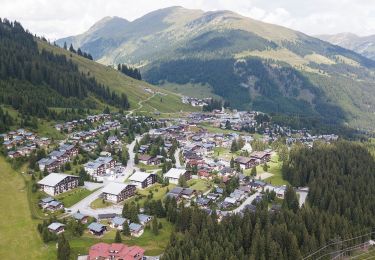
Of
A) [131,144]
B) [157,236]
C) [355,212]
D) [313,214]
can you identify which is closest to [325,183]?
[355,212]

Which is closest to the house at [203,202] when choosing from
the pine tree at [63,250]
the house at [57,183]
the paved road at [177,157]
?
the paved road at [177,157]

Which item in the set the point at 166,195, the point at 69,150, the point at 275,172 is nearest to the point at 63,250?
the point at 166,195

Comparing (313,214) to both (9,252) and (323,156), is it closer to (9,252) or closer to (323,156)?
(323,156)

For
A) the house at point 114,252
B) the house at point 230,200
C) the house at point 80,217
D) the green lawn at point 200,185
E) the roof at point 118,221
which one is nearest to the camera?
the house at point 114,252

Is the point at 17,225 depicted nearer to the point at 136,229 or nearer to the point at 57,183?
the point at 57,183

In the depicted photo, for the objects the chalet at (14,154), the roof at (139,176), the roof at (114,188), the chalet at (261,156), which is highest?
the chalet at (14,154)

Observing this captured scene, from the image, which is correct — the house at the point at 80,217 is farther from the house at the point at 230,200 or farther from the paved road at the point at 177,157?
the paved road at the point at 177,157

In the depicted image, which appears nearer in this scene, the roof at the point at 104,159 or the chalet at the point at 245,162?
the roof at the point at 104,159
